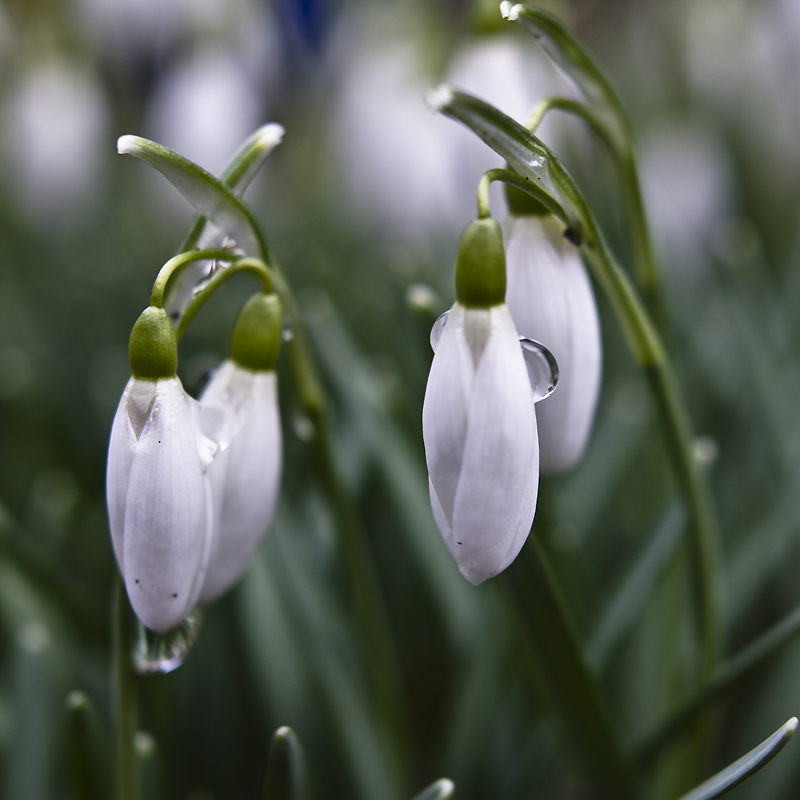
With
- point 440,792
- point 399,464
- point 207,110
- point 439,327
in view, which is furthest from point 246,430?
point 207,110

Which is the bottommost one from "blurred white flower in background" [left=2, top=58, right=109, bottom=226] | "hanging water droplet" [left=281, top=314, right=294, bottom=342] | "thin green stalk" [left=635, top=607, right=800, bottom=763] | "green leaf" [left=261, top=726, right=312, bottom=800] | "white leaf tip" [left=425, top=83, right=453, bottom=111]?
"thin green stalk" [left=635, top=607, right=800, bottom=763]

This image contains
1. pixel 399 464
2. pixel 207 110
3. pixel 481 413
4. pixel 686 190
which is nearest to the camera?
pixel 481 413

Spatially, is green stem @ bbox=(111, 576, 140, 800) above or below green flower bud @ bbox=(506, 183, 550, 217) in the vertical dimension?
below

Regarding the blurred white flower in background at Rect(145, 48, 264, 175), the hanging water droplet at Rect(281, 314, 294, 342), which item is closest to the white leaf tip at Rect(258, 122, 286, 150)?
the hanging water droplet at Rect(281, 314, 294, 342)

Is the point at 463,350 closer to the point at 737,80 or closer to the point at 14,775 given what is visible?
the point at 14,775

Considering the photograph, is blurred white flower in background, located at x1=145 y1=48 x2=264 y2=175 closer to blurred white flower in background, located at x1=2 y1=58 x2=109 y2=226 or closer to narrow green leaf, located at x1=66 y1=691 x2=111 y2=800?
blurred white flower in background, located at x1=2 y1=58 x2=109 y2=226

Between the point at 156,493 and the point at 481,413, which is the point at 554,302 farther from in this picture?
the point at 156,493
